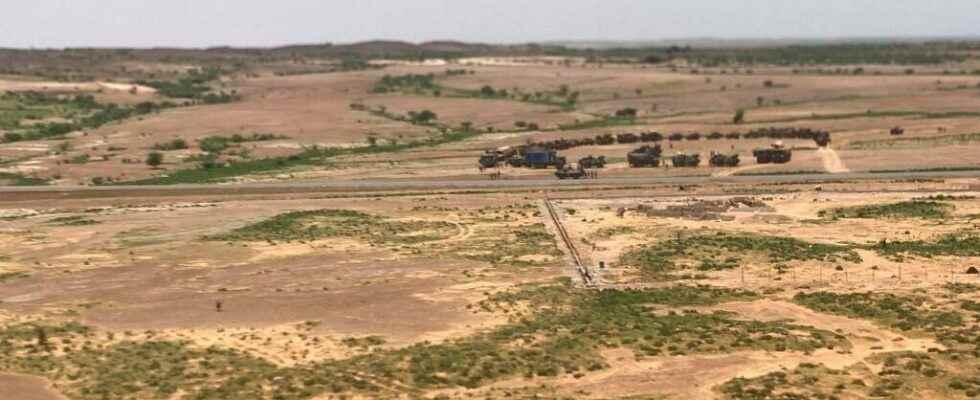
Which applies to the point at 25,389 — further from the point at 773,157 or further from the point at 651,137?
the point at 651,137

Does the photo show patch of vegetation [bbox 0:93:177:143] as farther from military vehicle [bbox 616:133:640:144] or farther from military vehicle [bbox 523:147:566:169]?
military vehicle [bbox 616:133:640:144]

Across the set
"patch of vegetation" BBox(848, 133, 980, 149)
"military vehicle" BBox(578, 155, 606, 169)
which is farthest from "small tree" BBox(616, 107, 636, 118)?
"military vehicle" BBox(578, 155, 606, 169)

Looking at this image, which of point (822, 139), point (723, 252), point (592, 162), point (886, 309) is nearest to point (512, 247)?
point (723, 252)

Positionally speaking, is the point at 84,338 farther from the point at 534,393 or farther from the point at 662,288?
the point at 662,288

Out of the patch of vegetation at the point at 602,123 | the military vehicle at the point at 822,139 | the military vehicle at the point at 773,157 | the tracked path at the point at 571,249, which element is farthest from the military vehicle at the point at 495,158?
the military vehicle at the point at 822,139

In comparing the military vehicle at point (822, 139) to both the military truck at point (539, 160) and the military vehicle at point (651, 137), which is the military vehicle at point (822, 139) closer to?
the military vehicle at point (651, 137)
